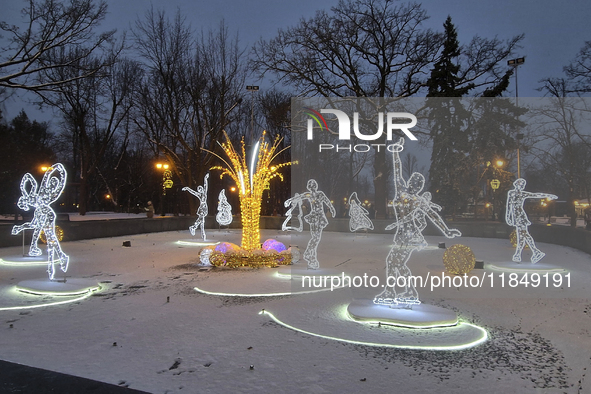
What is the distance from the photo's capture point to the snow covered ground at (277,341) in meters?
4.44

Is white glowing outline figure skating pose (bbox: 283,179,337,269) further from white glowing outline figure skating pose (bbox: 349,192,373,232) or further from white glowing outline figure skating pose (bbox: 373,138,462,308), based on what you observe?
white glowing outline figure skating pose (bbox: 349,192,373,232)

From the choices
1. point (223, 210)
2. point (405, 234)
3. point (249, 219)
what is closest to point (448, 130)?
point (223, 210)

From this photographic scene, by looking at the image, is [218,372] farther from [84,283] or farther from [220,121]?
[220,121]

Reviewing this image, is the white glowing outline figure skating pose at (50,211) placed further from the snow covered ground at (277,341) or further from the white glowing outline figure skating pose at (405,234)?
the white glowing outline figure skating pose at (405,234)

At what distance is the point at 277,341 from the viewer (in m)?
5.68

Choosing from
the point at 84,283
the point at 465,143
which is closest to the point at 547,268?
the point at 84,283

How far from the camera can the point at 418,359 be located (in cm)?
507

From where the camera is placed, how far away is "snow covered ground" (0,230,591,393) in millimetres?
4441

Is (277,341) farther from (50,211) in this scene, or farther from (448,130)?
(448,130)

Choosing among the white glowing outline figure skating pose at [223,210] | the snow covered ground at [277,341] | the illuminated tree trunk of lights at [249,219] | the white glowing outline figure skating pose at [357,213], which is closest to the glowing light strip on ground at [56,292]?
the snow covered ground at [277,341]

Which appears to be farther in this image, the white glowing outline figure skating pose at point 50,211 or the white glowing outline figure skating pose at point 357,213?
the white glowing outline figure skating pose at point 357,213

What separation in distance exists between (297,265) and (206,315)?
17.5ft

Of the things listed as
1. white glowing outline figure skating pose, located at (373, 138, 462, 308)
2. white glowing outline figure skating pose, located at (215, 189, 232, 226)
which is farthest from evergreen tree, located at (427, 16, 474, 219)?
white glowing outline figure skating pose, located at (373, 138, 462, 308)

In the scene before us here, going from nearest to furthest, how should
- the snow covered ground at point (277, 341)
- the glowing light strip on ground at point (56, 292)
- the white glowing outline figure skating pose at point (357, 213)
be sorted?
the snow covered ground at point (277, 341)
the glowing light strip on ground at point (56, 292)
the white glowing outline figure skating pose at point (357, 213)
